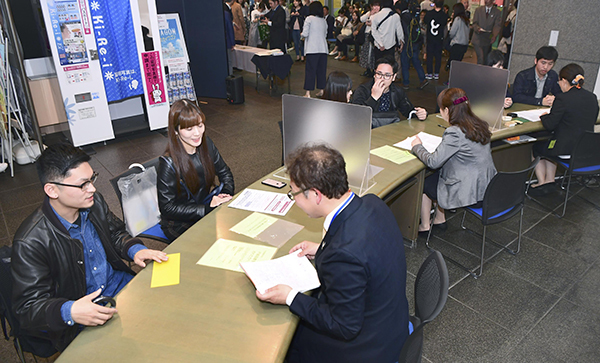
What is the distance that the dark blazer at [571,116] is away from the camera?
3.69 metres

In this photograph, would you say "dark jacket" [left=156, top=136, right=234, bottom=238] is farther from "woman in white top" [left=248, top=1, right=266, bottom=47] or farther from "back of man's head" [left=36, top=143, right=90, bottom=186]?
"woman in white top" [left=248, top=1, right=266, bottom=47]

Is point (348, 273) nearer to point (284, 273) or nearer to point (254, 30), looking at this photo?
point (284, 273)

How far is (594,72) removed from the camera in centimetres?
502

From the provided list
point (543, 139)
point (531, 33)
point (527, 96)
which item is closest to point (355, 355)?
point (543, 139)

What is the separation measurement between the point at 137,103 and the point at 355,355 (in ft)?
19.4

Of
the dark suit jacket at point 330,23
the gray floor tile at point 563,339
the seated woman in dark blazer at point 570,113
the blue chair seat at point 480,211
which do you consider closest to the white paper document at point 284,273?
the gray floor tile at point 563,339

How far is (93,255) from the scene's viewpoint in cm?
201

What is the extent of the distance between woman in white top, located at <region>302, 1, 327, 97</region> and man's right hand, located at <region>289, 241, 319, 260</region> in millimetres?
5453

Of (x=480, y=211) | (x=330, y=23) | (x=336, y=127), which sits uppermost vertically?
(x=330, y=23)

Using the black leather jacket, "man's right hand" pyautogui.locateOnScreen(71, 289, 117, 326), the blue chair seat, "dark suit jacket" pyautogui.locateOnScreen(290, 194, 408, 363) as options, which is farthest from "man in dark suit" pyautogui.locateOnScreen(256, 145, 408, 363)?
the blue chair seat

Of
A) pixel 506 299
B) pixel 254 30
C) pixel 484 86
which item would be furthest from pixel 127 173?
pixel 254 30

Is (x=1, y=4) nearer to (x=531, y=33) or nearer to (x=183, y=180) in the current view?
(x=183, y=180)

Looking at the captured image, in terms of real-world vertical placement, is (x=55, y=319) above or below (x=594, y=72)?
below

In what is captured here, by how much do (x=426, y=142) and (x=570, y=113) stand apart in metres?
1.41
